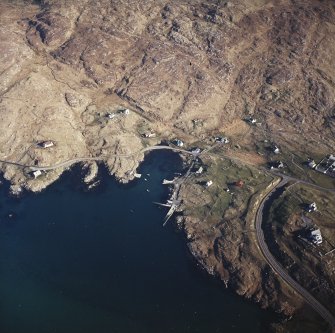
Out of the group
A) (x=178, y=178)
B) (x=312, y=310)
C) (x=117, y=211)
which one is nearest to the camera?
(x=312, y=310)

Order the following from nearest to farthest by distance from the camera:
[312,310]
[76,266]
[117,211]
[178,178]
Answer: [312,310] < [76,266] < [117,211] < [178,178]

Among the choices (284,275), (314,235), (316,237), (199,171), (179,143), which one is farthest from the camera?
(179,143)

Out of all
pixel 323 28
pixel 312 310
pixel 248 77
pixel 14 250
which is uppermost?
pixel 323 28

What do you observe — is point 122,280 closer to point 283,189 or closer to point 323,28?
point 283,189

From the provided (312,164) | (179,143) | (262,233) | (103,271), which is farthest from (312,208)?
(103,271)

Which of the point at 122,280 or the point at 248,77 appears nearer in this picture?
the point at 122,280

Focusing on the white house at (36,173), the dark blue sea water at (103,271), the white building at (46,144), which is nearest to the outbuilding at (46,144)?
the white building at (46,144)

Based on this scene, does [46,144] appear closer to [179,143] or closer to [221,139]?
[179,143]

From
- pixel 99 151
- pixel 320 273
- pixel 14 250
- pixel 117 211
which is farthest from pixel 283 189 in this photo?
pixel 14 250
